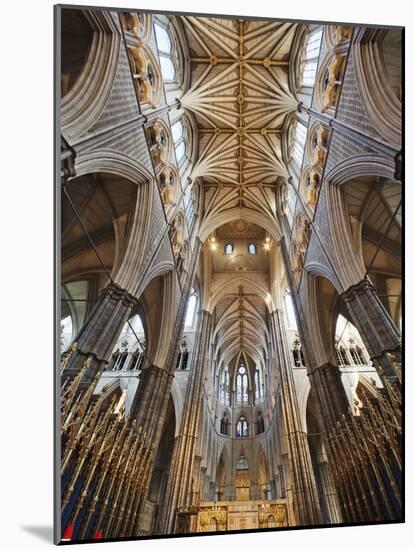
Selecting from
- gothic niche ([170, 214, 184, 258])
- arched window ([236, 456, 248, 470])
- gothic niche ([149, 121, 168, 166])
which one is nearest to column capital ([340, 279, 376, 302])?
gothic niche ([149, 121, 168, 166])

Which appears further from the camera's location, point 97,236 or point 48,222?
point 97,236

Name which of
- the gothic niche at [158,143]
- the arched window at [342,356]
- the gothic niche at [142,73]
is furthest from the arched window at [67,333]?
the arched window at [342,356]

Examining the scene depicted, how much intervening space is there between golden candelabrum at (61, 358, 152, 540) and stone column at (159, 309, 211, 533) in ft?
14.7

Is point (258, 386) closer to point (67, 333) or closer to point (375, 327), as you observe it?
point (375, 327)

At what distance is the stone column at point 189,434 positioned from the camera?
1261 cm

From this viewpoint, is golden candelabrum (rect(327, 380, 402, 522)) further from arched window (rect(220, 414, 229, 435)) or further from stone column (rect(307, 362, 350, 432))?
arched window (rect(220, 414, 229, 435))

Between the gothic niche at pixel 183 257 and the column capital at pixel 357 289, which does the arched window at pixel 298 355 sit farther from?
the column capital at pixel 357 289

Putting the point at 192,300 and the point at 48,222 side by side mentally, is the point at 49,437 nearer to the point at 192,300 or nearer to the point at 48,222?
the point at 48,222

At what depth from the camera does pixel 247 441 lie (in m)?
15.5

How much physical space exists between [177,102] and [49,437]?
29.5ft

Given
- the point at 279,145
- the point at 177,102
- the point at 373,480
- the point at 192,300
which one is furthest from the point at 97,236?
the point at 192,300

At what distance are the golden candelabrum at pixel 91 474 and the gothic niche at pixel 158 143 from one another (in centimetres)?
614

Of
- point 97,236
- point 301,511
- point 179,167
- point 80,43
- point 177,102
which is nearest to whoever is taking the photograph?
point 80,43

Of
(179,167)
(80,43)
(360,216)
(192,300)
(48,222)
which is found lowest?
(48,222)
